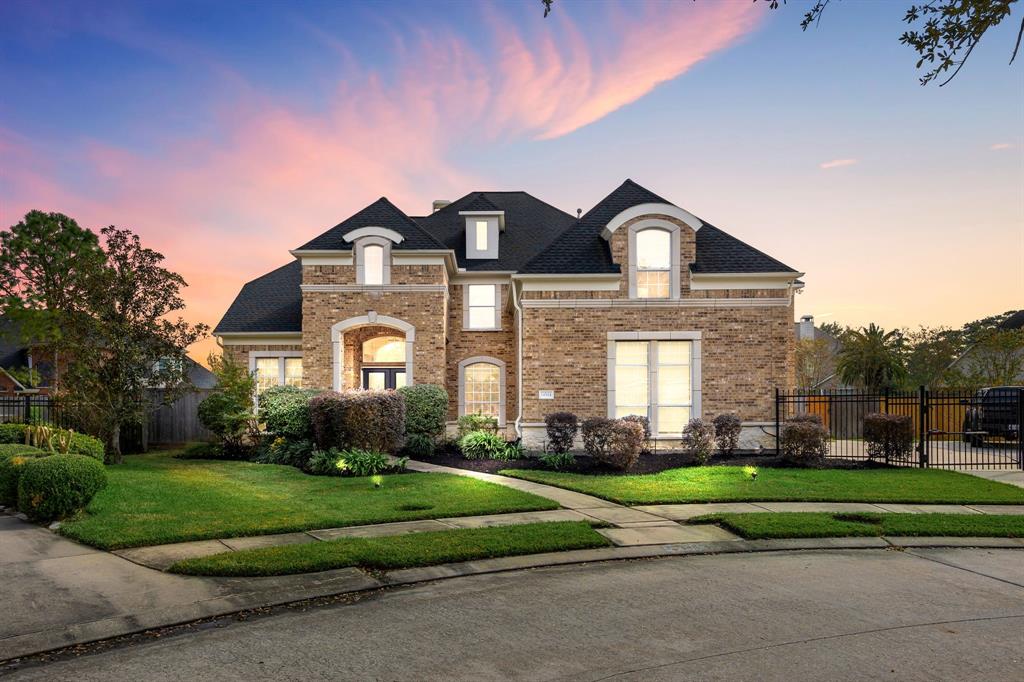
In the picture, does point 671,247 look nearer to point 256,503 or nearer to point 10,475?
point 256,503

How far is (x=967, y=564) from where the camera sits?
7.46 m

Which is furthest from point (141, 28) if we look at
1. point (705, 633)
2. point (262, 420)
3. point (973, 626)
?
point (973, 626)

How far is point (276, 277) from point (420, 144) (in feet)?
38.2

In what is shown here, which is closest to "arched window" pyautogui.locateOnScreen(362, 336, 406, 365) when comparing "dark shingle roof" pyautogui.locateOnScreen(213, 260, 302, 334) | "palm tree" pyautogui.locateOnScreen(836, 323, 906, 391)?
"dark shingle roof" pyautogui.locateOnScreen(213, 260, 302, 334)

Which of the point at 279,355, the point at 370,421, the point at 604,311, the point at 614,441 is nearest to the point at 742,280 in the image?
the point at 604,311

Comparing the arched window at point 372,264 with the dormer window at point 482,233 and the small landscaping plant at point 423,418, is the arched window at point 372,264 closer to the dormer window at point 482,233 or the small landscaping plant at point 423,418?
the small landscaping plant at point 423,418

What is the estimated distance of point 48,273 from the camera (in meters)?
25.1

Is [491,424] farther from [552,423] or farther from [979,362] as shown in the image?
[979,362]

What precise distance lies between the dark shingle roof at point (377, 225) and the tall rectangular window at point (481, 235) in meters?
3.45

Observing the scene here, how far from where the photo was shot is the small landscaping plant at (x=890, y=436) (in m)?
15.6

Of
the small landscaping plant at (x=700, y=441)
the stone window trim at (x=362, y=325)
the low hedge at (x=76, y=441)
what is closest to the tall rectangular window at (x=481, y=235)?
the stone window trim at (x=362, y=325)

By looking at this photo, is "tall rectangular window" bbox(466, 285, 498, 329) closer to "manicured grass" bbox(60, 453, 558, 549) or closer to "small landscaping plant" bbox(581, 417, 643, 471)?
"small landscaping plant" bbox(581, 417, 643, 471)

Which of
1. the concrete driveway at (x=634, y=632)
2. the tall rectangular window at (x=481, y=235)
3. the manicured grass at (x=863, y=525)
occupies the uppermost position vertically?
the tall rectangular window at (x=481, y=235)

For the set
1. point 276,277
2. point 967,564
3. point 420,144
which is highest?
point 420,144
